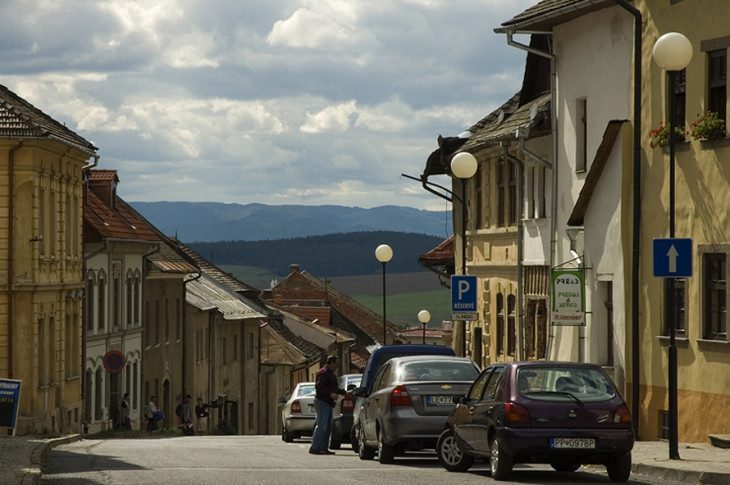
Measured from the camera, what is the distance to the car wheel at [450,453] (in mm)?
22250

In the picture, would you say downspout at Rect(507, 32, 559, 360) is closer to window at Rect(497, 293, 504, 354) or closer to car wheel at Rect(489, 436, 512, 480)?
window at Rect(497, 293, 504, 354)

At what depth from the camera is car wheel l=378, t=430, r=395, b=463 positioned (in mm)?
24359

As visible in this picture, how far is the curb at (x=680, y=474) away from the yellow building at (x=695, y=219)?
5.31 metres

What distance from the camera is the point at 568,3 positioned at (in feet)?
111

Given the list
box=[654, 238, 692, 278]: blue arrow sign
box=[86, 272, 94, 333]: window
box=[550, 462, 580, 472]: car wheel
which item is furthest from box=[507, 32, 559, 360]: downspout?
box=[86, 272, 94, 333]: window

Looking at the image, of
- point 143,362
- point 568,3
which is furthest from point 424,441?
point 143,362

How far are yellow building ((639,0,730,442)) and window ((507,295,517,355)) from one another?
42.2 ft

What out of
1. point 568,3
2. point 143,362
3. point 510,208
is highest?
point 568,3

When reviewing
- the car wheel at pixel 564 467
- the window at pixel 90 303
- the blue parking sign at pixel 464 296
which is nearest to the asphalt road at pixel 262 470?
the car wheel at pixel 564 467

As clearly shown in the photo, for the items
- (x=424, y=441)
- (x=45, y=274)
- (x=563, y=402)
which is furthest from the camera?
(x=45, y=274)

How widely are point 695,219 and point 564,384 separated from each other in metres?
8.67

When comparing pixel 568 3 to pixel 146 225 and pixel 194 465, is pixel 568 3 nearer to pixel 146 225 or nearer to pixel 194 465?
pixel 194 465

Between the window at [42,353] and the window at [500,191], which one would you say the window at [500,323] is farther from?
the window at [42,353]

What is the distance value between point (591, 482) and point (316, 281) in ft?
382
